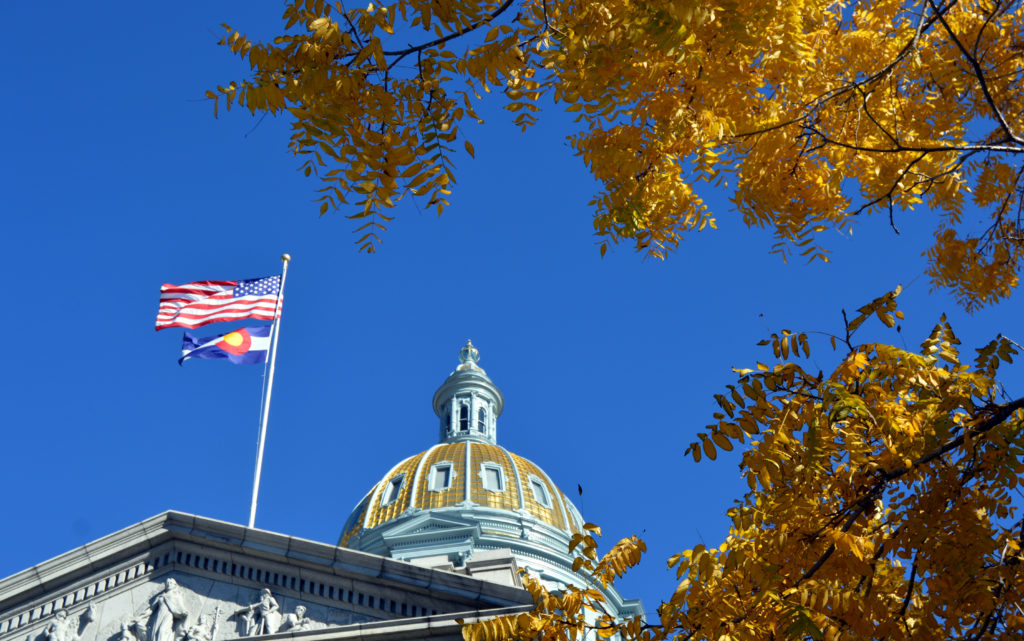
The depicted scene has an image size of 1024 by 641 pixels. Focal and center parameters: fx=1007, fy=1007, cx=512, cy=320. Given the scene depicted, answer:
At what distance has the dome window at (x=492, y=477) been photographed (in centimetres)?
6138

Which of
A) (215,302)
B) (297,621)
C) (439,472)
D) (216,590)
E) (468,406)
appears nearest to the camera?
(297,621)

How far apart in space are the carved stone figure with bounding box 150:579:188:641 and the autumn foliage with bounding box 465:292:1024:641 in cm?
1497

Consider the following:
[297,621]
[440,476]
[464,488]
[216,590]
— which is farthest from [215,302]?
[440,476]

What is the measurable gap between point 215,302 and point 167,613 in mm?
11442

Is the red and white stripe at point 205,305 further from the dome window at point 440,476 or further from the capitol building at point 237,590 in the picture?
the dome window at point 440,476

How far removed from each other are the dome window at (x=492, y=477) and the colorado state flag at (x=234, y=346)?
32183 millimetres

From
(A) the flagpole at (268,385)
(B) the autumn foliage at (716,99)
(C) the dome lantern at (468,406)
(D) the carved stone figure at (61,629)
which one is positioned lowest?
(B) the autumn foliage at (716,99)

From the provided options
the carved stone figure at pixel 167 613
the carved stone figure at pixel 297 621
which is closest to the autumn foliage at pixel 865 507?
the carved stone figure at pixel 297 621

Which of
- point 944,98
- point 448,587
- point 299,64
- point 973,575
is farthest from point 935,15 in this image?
point 448,587

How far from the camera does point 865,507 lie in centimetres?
648

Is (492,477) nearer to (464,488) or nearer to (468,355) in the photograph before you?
(464,488)

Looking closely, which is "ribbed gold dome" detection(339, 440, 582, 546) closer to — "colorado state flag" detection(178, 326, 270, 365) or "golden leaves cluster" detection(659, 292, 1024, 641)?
"colorado state flag" detection(178, 326, 270, 365)

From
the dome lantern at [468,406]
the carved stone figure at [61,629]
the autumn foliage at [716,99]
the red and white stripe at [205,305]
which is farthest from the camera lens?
the dome lantern at [468,406]

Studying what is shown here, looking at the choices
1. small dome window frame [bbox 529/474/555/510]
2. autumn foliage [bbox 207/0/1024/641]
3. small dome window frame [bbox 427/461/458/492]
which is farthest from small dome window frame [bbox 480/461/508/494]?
autumn foliage [bbox 207/0/1024/641]
